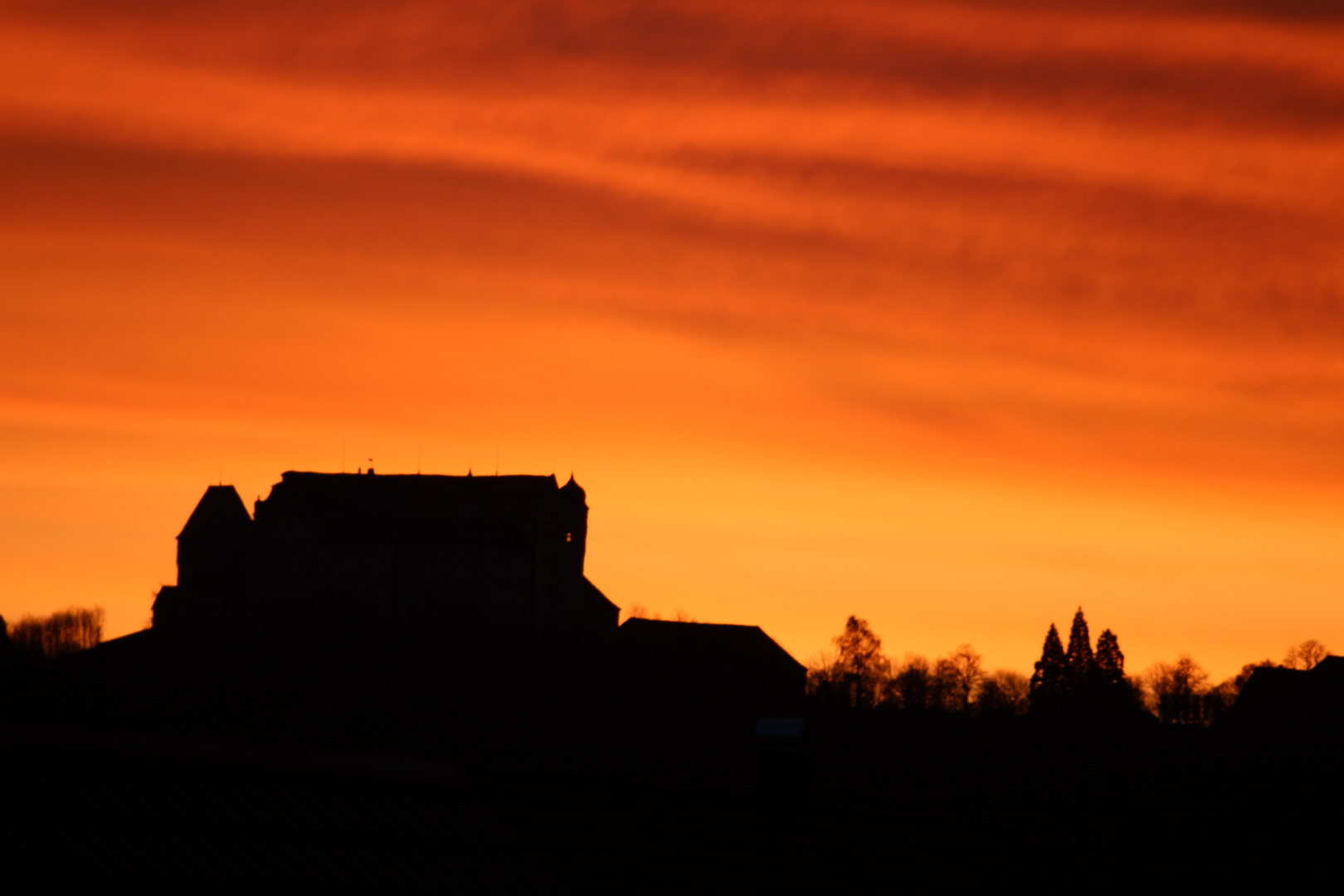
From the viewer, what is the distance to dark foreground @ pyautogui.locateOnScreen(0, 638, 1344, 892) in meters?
12.1

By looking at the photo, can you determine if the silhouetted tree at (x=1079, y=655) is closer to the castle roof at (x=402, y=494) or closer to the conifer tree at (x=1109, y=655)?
the conifer tree at (x=1109, y=655)

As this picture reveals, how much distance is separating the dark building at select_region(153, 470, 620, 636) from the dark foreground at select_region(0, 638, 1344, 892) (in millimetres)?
24785

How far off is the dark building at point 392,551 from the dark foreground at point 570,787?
2479cm

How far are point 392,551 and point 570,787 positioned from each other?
102 meters

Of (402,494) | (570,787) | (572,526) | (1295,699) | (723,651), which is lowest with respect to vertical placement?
(570,787)

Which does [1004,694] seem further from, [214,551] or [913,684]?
[214,551]

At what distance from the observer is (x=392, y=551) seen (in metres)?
120

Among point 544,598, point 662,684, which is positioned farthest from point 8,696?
point 544,598

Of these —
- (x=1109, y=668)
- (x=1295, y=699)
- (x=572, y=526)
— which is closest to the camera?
(x=1295, y=699)

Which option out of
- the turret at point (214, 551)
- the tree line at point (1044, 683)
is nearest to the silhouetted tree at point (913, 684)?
the tree line at point (1044, 683)

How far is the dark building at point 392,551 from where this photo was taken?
117875 mm

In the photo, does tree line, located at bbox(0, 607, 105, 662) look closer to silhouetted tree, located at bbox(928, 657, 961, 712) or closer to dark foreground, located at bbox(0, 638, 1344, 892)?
dark foreground, located at bbox(0, 638, 1344, 892)

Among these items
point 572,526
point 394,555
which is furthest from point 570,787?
point 572,526

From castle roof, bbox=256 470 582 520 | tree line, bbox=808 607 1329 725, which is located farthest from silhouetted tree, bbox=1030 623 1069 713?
castle roof, bbox=256 470 582 520
